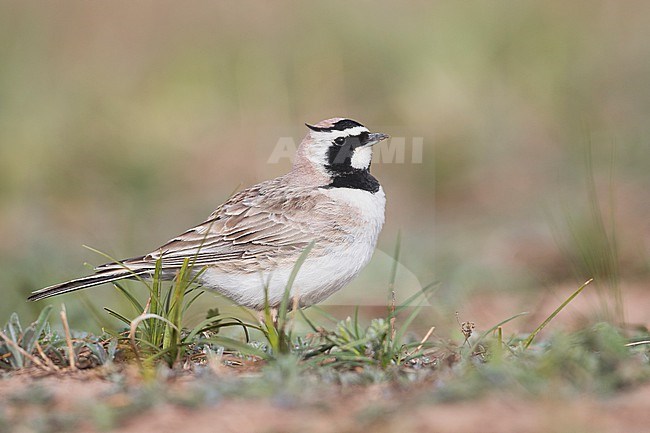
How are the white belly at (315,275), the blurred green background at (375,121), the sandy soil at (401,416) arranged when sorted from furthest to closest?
the blurred green background at (375,121)
the white belly at (315,275)
the sandy soil at (401,416)

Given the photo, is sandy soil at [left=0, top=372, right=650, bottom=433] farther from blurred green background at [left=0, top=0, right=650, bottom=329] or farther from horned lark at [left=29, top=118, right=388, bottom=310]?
blurred green background at [left=0, top=0, right=650, bottom=329]

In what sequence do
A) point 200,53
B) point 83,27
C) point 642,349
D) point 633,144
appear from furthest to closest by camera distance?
point 83,27, point 200,53, point 633,144, point 642,349

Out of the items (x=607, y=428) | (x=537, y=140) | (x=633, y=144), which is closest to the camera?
(x=607, y=428)

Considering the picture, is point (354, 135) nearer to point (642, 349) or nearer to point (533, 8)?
point (642, 349)

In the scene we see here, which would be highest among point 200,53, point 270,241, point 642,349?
point 200,53

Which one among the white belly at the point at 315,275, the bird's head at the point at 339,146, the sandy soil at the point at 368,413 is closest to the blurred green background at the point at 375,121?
the bird's head at the point at 339,146

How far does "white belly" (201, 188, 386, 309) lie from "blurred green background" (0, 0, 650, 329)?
248 cm

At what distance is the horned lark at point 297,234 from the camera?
15.0ft

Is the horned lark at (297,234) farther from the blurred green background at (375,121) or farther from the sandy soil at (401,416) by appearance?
the blurred green background at (375,121)

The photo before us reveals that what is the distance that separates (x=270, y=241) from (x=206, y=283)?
40 cm

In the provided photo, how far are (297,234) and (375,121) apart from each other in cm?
542

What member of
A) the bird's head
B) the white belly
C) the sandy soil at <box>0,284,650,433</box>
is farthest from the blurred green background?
the sandy soil at <box>0,284,650,433</box>

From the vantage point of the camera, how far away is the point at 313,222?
4.76m

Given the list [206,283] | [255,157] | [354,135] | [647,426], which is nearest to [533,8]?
[255,157]
